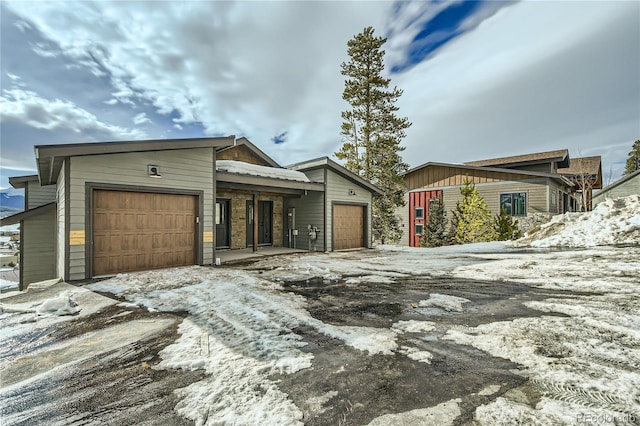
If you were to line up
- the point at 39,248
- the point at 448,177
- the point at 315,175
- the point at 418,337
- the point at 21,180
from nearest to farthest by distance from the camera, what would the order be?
1. the point at 418,337
2. the point at 39,248
3. the point at 21,180
4. the point at 315,175
5. the point at 448,177

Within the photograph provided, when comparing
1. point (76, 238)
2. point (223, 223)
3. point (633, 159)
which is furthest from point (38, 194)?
point (633, 159)

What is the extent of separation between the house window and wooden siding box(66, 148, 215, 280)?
45.7ft

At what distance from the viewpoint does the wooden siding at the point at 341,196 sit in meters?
10.8

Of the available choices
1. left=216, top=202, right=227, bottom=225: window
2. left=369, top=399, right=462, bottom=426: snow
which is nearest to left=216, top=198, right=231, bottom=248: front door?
left=216, top=202, right=227, bottom=225: window

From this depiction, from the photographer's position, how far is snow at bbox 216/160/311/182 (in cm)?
872

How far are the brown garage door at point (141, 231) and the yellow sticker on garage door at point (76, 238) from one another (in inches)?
9.5

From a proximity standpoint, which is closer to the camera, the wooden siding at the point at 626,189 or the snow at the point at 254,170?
the snow at the point at 254,170

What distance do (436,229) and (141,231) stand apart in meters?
13.1

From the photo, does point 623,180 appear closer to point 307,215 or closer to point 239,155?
point 307,215

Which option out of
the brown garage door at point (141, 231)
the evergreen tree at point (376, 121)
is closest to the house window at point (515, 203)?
the evergreen tree at point (376, 121)

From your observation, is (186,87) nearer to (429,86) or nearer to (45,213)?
(45,213)

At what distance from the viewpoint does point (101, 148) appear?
5.80 metres

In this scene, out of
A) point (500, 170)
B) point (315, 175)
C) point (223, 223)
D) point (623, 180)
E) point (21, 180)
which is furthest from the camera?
point (623, 180)

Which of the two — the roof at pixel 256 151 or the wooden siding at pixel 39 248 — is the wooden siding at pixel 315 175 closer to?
the roof at pixel 256 151
